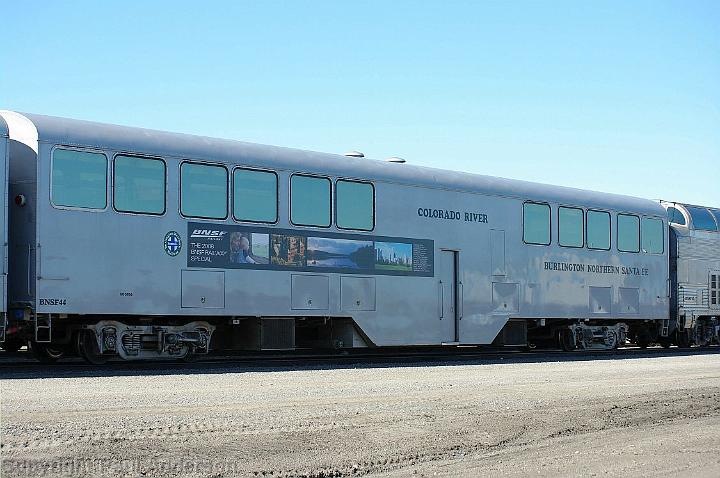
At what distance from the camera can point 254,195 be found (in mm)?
16922

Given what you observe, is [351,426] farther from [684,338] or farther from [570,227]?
[684,338]

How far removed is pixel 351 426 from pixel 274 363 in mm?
8714

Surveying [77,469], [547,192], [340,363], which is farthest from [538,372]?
[77,469]

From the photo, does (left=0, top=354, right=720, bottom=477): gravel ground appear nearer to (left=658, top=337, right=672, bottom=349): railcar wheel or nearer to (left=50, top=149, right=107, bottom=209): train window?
(left=50, top=149, right=107, bottom=209): train window

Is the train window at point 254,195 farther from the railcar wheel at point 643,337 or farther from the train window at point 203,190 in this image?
the railcar wheel at point 643,337

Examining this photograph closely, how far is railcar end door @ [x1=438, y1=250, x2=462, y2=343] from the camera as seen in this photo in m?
20.0

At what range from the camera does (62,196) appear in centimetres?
1481

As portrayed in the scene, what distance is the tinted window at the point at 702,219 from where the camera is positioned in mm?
26522

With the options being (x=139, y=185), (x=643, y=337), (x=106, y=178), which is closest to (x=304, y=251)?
(x=139, y=185)

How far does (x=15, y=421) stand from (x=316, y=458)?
2846 millimetres

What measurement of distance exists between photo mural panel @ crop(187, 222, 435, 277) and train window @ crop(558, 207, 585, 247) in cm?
400

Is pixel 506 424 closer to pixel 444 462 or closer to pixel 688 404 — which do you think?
pixel 444 462

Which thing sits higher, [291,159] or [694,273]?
[291,159]

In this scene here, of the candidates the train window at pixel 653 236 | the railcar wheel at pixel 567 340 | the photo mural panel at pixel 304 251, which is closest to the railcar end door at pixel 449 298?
the photo mural panel at pixel 304 251
